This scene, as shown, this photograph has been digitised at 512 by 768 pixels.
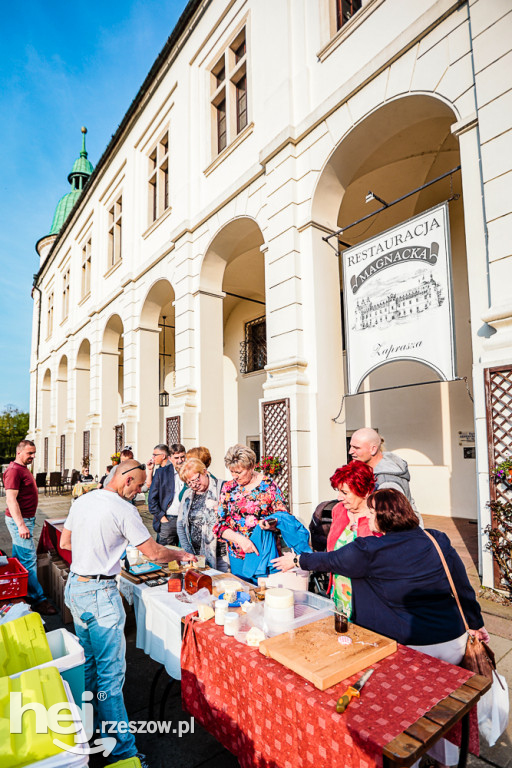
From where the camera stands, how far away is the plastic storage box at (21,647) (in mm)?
2031

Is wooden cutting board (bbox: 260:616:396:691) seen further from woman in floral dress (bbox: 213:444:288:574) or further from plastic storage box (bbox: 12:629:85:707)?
woman in floral dress (bbox: 213:444:288:574)

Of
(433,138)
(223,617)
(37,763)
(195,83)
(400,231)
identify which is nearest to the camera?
(37,763)

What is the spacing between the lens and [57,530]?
5.35 metres

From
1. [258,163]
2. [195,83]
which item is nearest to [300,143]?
[258,163]

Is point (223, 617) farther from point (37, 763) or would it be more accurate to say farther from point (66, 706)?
point (37, 763)

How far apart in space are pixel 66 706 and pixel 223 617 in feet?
3.23

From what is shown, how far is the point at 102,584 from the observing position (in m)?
2.54

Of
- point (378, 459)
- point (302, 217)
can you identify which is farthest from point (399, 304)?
point (378, 459)

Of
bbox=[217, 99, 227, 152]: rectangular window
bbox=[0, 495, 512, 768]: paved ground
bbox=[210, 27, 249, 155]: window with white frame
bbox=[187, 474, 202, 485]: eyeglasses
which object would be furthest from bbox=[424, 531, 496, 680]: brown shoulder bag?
bbox=[217, 99, 227, 152]: rectangular window

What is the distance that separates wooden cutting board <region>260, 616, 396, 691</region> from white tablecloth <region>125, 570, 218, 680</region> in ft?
2.73

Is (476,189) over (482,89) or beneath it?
beneath

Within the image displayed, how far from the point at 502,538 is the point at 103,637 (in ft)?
12.8

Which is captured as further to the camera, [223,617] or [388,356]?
[388,356]

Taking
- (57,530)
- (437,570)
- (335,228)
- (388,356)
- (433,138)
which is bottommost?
(57,530)
